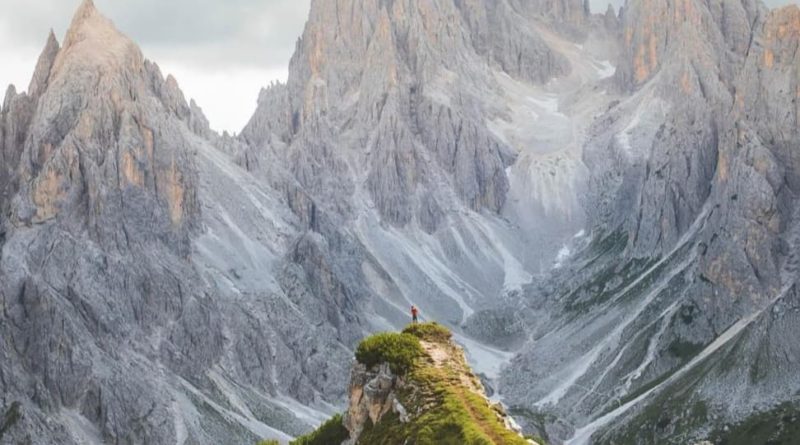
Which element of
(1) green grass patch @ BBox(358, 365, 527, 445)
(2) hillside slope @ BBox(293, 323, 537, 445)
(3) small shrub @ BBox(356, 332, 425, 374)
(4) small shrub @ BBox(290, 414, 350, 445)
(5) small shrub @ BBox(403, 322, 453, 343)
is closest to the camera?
(1) green grass patch @ BBox(358, 365, 527, 445)

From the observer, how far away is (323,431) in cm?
5716

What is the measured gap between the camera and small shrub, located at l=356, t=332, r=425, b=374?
165 ft

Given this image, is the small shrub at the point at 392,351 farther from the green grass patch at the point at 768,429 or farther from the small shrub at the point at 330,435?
the green grass patch at the point at 768,429

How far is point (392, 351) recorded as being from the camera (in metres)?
50.5

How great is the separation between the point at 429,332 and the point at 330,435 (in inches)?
303

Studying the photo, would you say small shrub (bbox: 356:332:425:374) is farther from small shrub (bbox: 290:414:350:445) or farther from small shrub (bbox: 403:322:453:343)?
small shrub (bbox: 290:414:350:445)

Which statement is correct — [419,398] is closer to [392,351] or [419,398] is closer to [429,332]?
[392,351]

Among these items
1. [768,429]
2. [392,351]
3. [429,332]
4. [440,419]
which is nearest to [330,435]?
[429,332]

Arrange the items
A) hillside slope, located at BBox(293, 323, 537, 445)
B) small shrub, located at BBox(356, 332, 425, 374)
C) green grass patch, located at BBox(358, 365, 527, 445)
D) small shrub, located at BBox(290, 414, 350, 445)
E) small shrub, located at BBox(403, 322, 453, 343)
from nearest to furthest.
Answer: green grass patch, located at BBox(358, 365, 527, 445)
hillside slope, located at BBox(293, 323, 537, 445)
small shrub, located at BBox(356, 332, 425, 374)
small shrub, located at BBox(403, 322, 453, 343)
small shrub, located at BBox(290, 414, 350, 445)

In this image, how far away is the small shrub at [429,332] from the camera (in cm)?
5253

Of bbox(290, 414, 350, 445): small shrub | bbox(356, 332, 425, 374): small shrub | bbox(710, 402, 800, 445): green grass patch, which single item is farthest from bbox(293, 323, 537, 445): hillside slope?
bbox(710, 402, 800, 445): green grass patch

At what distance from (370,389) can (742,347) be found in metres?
151

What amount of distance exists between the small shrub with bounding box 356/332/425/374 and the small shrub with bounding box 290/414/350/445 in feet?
17.5

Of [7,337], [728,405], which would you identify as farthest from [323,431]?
[7,337]
